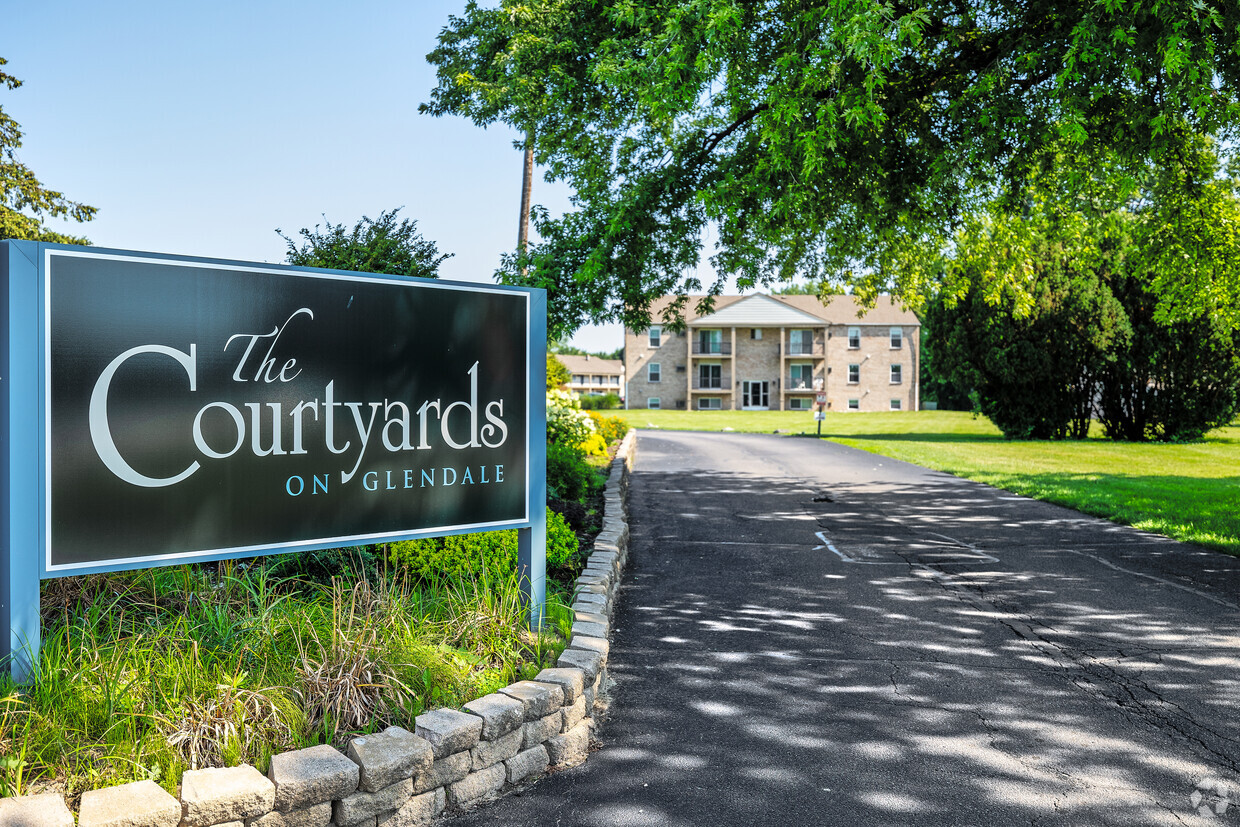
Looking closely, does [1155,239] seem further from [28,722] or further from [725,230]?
[28,722]

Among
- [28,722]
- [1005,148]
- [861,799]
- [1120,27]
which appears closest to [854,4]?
[1120,27]

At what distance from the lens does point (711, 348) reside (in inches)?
2089

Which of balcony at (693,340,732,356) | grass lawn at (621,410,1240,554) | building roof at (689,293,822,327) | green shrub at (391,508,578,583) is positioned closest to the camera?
green shrub at (391,508,578,583)

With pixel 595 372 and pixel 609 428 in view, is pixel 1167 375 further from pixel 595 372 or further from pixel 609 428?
pixel 595 372

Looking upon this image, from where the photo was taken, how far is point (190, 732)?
10.1 ft

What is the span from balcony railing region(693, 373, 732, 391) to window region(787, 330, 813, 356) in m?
4.60

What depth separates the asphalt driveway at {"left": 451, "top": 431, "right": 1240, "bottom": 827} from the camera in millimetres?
3312

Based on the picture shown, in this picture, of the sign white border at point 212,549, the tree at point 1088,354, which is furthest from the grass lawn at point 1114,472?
the sign white border at point 212,549

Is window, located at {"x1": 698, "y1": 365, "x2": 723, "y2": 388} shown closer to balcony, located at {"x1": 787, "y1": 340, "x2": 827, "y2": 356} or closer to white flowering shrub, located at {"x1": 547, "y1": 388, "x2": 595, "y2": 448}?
balcony, located at {"x1": 787, "y1": 340, "x2": 827, "y2": 356}

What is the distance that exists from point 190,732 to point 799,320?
51.4 m

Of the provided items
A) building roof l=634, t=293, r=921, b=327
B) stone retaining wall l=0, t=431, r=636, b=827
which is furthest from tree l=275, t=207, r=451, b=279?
building roof l=634, t=293, r=921, b=327

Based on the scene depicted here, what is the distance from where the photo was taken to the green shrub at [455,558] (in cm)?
511

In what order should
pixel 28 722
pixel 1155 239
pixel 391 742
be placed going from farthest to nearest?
pixel 1155 239 < pixel 391 742 < pixel 28 722

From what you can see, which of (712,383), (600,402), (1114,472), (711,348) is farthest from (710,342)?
(1114,472)
